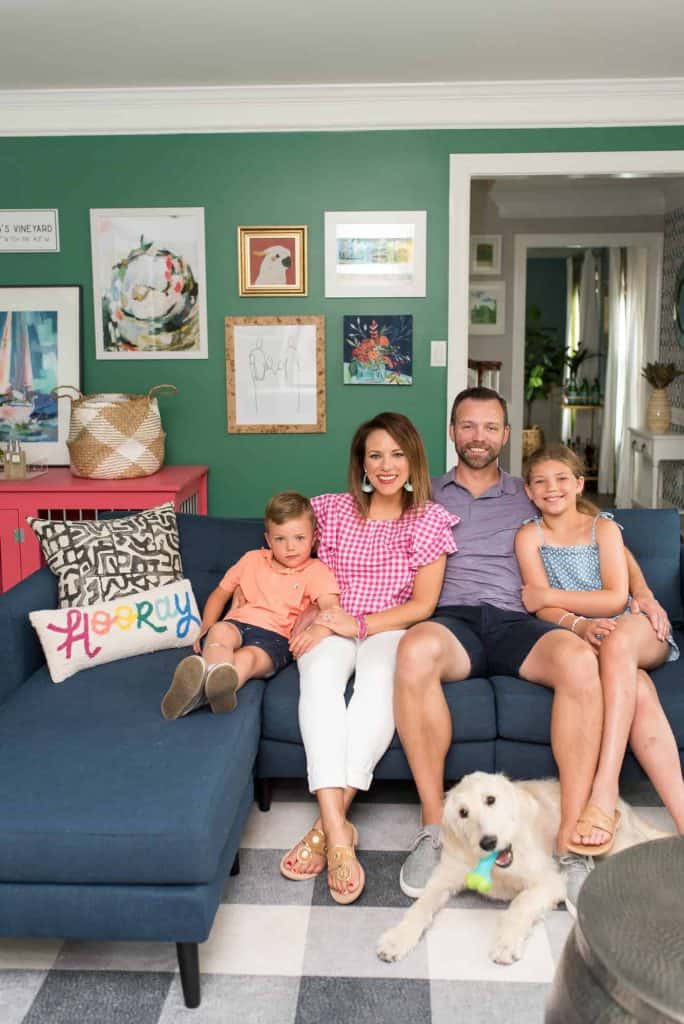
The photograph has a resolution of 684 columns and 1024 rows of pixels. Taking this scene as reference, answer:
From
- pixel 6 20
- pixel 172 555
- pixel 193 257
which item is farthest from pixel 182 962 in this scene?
pixel 193 257

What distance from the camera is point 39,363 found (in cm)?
452

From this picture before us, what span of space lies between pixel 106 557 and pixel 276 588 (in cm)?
51

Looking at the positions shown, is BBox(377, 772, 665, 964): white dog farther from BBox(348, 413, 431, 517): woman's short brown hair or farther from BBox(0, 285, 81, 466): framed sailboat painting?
BBox(0, 285, 81, 466): framed sailboat painting

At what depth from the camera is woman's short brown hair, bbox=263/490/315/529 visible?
269 centimetres

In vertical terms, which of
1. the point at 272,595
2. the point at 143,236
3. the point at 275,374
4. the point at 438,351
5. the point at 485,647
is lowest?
the point at 485,647

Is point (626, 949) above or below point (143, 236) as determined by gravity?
below

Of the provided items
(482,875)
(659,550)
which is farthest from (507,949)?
(659,550)

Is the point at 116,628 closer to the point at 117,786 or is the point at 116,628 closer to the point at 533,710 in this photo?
the point at 117,786

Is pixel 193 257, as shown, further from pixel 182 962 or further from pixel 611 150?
pixel 182 962

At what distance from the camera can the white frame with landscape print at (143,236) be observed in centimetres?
442

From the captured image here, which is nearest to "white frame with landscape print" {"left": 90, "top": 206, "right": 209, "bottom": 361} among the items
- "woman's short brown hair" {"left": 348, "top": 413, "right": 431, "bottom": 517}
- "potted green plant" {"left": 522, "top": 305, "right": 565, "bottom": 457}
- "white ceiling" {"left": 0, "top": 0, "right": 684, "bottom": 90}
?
"white ceiling" {"left": 0, "top": 0, "right": 684, "bottom": 90}

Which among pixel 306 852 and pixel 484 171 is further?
pixel 484 171

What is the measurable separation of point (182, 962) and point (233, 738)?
475mm

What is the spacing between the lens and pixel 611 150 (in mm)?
4277
